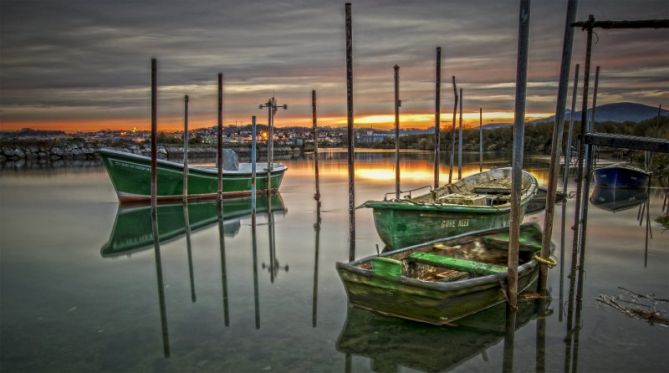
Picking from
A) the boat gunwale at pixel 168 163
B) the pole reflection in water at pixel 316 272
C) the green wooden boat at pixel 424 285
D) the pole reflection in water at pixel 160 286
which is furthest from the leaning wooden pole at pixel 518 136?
the boat gunwale at pixel 168 163

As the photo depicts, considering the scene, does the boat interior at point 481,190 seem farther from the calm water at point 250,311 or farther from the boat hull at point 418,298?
the boat hull at point 418,298

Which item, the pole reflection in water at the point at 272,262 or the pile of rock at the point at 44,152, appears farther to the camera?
the pile of rock at the point at 44,152

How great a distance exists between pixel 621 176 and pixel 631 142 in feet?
69.7

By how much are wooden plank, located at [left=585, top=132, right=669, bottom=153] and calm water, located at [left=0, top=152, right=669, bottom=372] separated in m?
2.80

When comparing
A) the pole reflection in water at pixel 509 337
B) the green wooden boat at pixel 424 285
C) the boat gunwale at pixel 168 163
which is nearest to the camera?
the pole reflection in water at pixel 509 337

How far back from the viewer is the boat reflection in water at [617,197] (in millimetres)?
21769

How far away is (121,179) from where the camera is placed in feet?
72.8

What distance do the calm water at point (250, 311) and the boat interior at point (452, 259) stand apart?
0.89 m

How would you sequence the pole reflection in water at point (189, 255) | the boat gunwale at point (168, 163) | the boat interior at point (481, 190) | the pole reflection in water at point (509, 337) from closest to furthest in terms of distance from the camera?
the pole reflection in water at point (509, 337) → the pole reflection in water at point (189, 255) → the boat interior at point (481, 190) → the boat gunwale at point (168, 163)

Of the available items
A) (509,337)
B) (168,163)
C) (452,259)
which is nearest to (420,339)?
(509,337)

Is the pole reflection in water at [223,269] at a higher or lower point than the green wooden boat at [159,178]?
lower

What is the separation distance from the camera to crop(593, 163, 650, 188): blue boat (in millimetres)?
26516

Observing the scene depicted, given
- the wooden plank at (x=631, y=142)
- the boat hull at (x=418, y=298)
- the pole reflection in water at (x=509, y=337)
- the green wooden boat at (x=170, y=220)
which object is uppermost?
the wooden plank at (x=631, y=142)

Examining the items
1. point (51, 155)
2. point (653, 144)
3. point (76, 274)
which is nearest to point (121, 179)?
point (76, 274)
